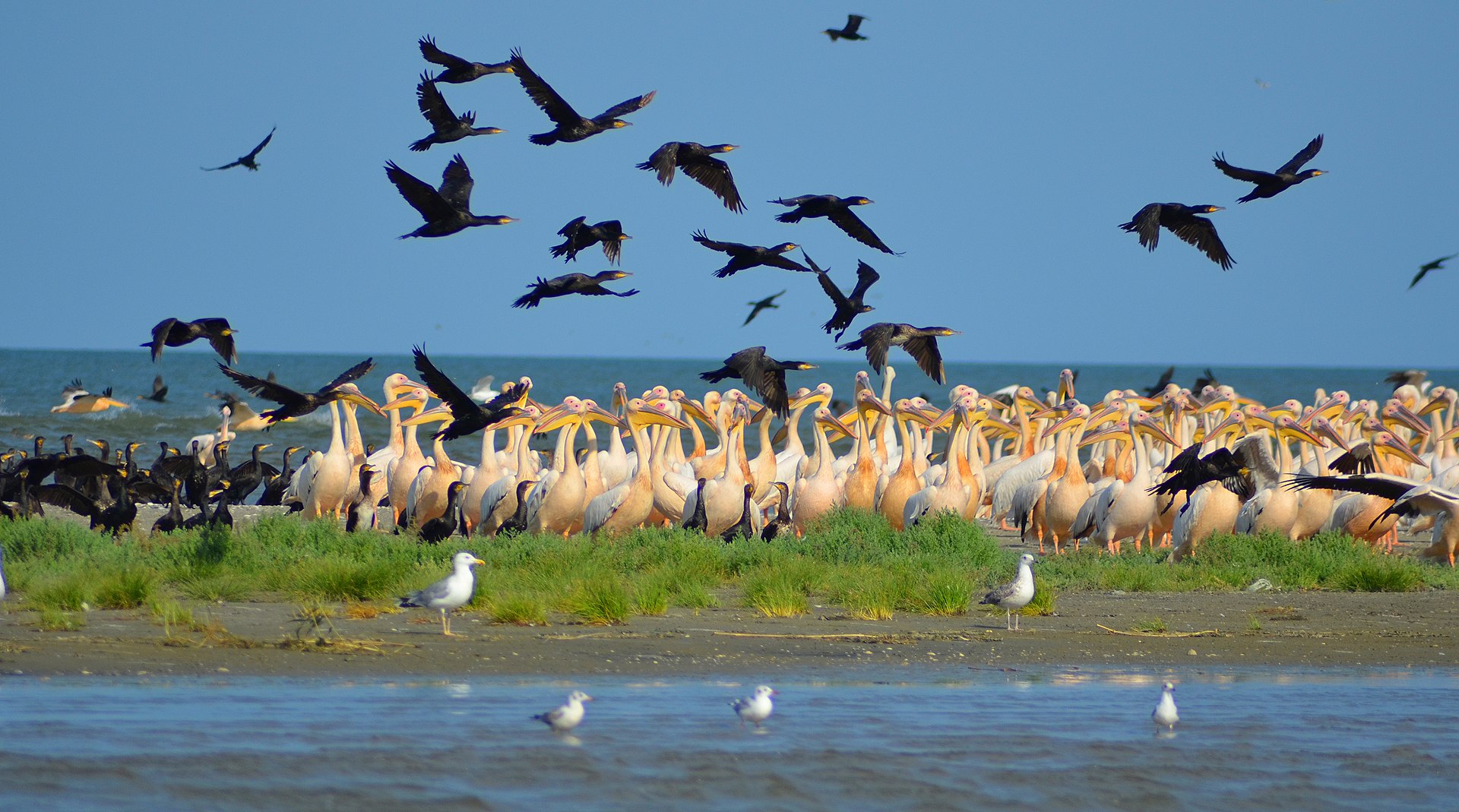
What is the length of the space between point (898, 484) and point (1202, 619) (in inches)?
235

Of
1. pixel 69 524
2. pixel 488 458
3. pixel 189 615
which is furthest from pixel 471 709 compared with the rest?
pixel 488 458

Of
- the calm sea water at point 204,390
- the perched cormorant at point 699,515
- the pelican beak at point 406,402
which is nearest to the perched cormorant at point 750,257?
the perched cormorant at point 699,515

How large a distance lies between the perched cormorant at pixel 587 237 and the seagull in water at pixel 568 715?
4287mm

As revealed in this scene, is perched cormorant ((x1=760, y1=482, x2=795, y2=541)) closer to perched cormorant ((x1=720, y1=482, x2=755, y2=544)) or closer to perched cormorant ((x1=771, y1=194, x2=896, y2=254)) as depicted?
perched cormorant ((x1=720, y1=482, x2=755, y2=544))

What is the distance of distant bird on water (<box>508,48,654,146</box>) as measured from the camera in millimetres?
10547

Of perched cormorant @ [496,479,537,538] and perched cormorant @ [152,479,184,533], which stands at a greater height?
perched cormorant @ [496,479,537,538]

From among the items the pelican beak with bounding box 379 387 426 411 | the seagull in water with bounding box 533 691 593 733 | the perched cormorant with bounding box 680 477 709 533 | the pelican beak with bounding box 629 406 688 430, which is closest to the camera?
the seagull in water with bounding box 533 691 593 733

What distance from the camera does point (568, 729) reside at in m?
7.16

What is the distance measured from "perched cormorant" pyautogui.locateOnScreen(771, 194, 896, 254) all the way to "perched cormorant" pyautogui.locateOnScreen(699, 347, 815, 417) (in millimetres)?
920

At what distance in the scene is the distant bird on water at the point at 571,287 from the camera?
10.8 metres

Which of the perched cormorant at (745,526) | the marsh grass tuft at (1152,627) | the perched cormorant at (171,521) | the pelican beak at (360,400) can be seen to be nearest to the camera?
the marsh grass tuft at (1152,627)

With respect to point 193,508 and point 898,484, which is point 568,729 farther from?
point 193,508

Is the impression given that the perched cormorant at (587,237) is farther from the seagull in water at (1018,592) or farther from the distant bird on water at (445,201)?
the seagull in water at (1018,592)

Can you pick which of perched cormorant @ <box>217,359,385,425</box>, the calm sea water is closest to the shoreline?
perched cormorant @ <box>217,359,385,425</box>
